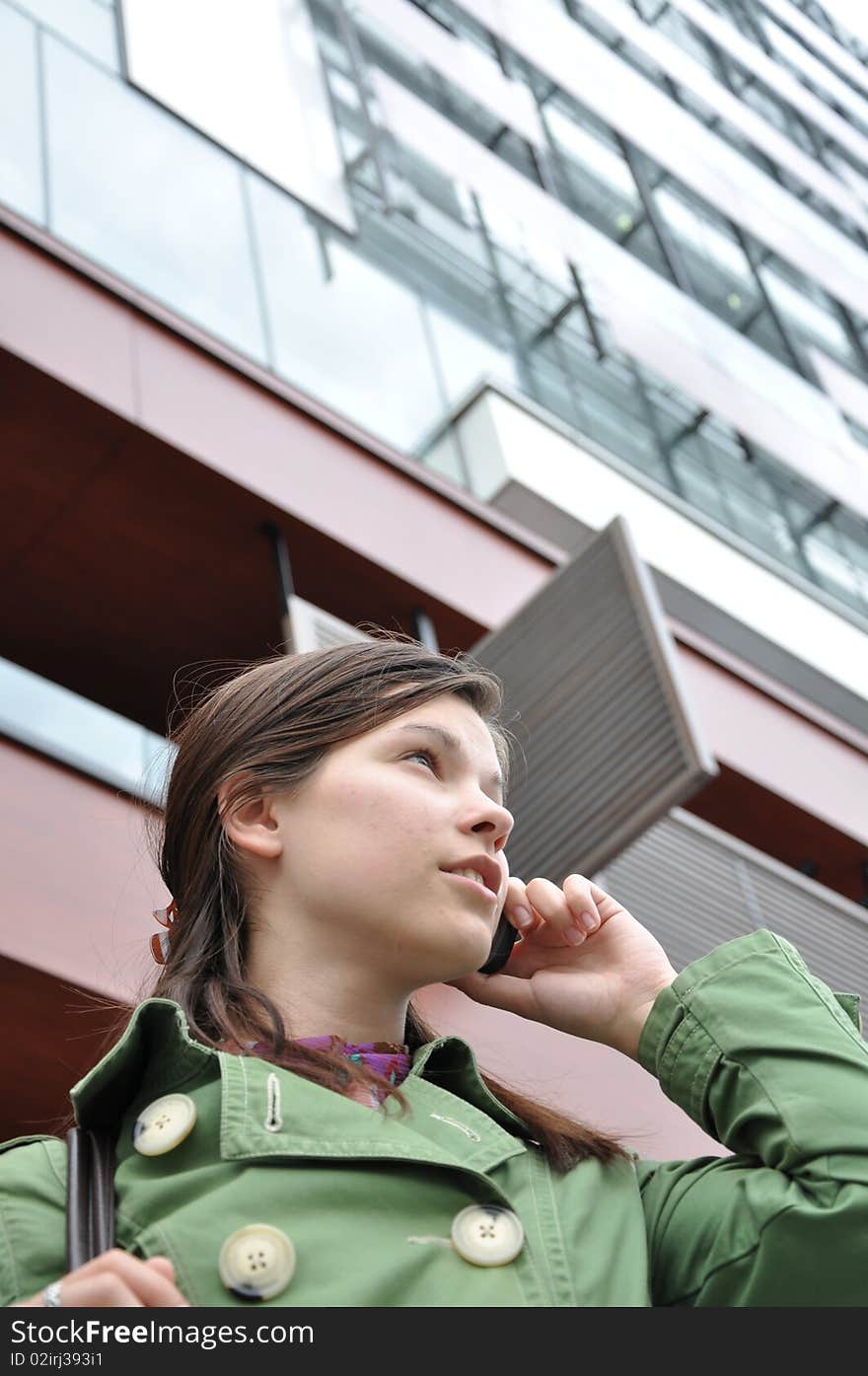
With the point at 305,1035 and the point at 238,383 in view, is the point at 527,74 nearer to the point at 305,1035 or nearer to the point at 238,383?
the point at 238,383

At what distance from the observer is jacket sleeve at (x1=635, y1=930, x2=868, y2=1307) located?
4.97 ft

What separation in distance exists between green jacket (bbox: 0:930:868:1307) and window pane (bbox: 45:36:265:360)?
682 centimetres

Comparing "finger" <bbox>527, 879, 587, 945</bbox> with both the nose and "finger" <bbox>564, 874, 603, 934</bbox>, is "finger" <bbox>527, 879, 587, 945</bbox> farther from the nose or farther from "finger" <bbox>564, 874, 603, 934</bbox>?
the nose

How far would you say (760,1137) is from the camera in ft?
5.32

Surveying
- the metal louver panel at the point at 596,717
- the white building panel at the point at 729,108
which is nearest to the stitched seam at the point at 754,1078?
the metal louver panel at the point at 596,717

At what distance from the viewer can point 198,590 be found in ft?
27.1

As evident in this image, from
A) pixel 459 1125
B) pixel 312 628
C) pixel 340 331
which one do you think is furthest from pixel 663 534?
pixel 459 1125

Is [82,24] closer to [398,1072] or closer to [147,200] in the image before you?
[147,200]

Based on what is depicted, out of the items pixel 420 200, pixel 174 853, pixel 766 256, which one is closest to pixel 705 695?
pixel 420 200

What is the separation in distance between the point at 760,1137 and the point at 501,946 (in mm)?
530

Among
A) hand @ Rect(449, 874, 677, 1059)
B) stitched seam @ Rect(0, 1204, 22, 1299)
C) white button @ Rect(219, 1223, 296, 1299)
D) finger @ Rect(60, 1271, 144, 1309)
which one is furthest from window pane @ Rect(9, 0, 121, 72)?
finger @ Rect(60, 1271, 144, 1309)

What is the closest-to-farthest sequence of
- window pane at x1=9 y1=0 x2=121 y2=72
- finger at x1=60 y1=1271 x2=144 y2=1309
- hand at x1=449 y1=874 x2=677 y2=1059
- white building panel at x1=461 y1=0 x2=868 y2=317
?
finger at x1=60 y1=1271 x2=144 y2=1309
hand at x1=449 y1=874 x2=677 y2=1059
window pane at x1=9 y1=0 x2=121 y2=72
white building panel at x1=461 y1=0 x2=868 y2=317

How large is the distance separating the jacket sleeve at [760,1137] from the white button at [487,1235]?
0.84 feet

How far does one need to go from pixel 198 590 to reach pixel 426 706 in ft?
20.8
